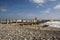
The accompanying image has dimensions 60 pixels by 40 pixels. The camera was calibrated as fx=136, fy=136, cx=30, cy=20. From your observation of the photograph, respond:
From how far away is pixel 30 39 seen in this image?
12641 mm

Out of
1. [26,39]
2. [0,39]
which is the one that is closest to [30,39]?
[26,39]

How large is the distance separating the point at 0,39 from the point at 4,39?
1.17 feet

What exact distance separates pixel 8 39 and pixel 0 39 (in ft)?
2.38

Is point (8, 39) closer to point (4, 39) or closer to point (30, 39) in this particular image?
point (4, 39)

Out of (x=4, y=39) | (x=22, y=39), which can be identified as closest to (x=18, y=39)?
(x=22, y=39)

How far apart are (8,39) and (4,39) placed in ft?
1.24

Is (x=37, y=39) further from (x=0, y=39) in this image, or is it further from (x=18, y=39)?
(x=0, y=39)

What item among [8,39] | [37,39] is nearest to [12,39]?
[8,39]

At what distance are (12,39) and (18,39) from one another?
55 cm

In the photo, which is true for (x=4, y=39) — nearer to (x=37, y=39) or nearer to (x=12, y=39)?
(x=12, y=39)

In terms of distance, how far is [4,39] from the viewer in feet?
40.9

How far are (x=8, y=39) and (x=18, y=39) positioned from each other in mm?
911

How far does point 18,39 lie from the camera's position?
12570mm

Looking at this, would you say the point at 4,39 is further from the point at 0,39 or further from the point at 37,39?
the point at 37,39
